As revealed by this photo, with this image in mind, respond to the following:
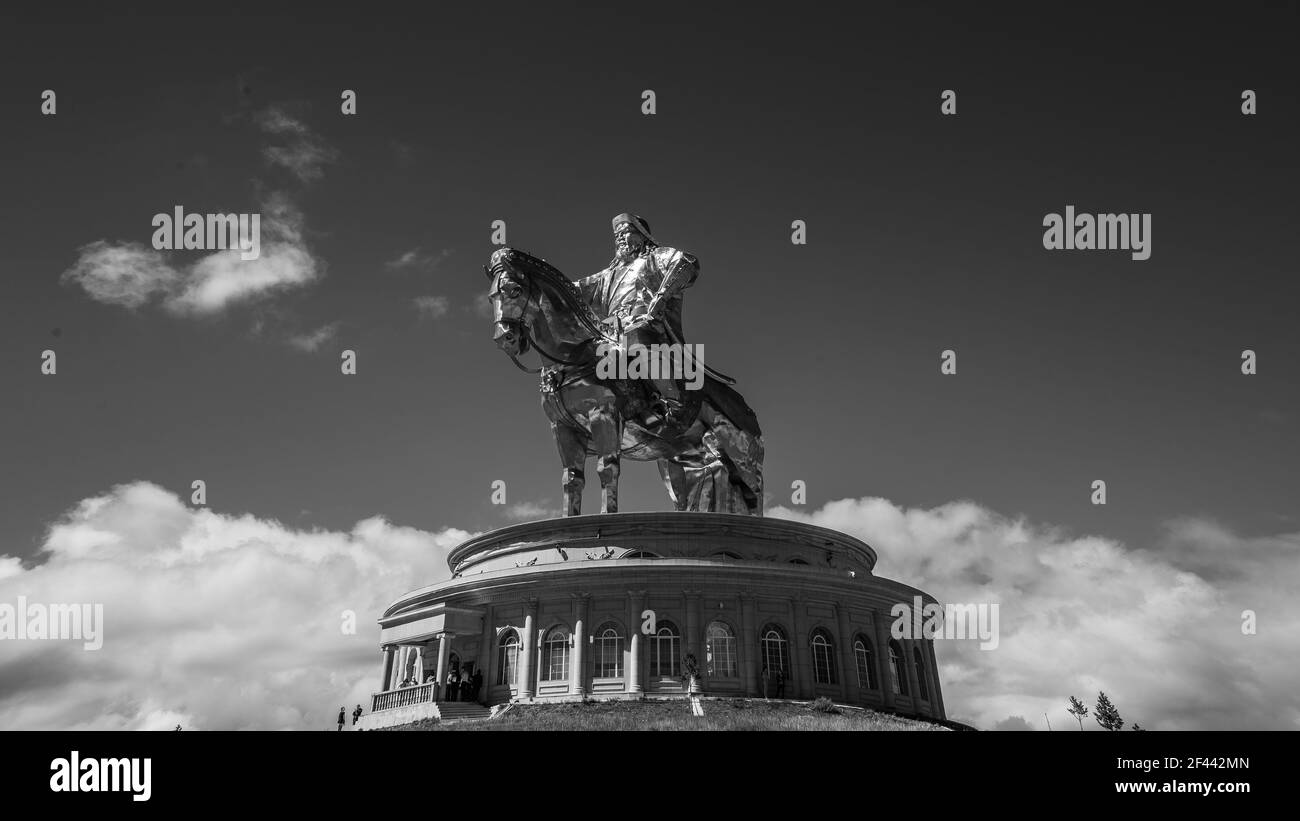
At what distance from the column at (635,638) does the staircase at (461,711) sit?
4.82 meters

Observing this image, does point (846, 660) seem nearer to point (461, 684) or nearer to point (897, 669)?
point (897, 669)

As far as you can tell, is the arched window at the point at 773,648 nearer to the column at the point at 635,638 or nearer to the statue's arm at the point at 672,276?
the column at the point at 635,638

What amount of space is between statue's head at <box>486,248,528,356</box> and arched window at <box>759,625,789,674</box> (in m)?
14.7

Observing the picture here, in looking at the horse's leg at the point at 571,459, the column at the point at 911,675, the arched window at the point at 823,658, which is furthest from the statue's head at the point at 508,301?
the column at the point at 911,675

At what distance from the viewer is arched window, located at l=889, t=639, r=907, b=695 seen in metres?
34.1

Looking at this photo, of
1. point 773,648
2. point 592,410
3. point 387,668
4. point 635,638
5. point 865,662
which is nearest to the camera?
point 635,638

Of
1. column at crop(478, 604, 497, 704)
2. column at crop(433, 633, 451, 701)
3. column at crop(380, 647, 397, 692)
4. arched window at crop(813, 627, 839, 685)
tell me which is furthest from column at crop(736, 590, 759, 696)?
column at crop(380, 647, 397, 692)

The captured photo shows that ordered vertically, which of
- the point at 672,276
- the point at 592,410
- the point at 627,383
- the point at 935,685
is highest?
the point at 672,276

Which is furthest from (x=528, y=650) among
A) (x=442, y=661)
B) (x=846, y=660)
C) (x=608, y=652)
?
(x=846, y=660)

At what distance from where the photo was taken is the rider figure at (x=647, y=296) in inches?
1479

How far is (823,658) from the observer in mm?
32031

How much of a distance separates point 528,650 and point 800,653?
31.2ft
